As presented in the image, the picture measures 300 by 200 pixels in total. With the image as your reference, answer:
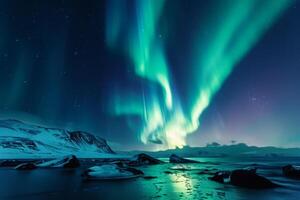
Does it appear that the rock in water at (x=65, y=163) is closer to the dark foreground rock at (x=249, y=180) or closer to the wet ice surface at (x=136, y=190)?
the wet ice surface at (x=136, y=190)

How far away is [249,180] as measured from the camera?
4294 cm

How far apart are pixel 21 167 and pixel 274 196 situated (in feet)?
305

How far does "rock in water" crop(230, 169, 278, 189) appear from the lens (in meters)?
42.0

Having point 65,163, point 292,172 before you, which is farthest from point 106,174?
point 65,163

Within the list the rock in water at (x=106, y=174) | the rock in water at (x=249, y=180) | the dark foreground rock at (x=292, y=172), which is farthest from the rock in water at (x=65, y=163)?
A: the rock in water at (x=249, y=180)

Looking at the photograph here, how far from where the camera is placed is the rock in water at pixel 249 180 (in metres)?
42.0

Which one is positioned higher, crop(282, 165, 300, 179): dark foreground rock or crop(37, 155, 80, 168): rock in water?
crop(37, 155, 80, 168): rock in water

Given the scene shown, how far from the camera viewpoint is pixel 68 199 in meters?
29.9

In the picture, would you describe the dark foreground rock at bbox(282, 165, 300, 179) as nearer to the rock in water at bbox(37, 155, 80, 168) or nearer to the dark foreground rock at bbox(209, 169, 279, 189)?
the dark foreground rock at bbox(209, 169, 279, 189)

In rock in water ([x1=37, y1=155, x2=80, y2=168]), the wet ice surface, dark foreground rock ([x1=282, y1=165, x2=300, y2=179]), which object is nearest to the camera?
the wet ice surface

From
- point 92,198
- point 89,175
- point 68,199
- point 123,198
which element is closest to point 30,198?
point 68,199

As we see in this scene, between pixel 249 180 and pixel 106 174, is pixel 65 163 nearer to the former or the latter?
pixel 106 174

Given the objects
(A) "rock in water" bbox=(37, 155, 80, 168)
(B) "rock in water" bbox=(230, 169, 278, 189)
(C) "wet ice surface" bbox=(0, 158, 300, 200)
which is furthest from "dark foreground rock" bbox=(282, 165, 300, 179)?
(A) "rock in water" bbox=(37, 155, 80, 168)

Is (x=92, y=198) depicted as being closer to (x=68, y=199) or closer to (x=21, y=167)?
(x=68, y=199)
